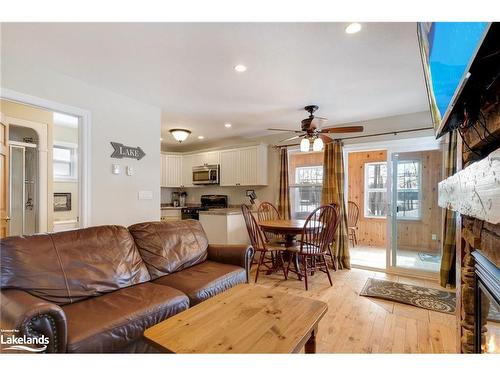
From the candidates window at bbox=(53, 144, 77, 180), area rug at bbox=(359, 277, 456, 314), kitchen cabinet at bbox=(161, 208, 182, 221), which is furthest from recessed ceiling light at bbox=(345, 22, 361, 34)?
window at bbox=(53, 144, 77, 180)

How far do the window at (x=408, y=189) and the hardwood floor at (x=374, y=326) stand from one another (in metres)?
1.42

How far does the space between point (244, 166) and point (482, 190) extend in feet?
13.8

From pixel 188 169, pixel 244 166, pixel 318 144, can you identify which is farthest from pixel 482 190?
pixel 188 169

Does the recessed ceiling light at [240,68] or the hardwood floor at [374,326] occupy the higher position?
the recessed ceiling light at [240,68]

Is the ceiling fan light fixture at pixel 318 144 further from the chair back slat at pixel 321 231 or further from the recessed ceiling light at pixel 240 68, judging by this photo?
the recessed ceiling light at pixel 240 68

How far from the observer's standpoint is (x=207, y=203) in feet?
18.6

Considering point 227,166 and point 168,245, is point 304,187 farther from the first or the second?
point 168,245

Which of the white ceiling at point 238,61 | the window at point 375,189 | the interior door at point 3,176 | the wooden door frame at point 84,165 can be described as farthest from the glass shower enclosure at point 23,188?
the window at point 375,189

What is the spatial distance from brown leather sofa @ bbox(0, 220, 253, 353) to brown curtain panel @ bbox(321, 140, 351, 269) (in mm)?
2054

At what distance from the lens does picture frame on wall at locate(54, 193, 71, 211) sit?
4.32 meters

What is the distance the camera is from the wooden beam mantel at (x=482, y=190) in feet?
2.39

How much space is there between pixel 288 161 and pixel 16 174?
411 centimetres
